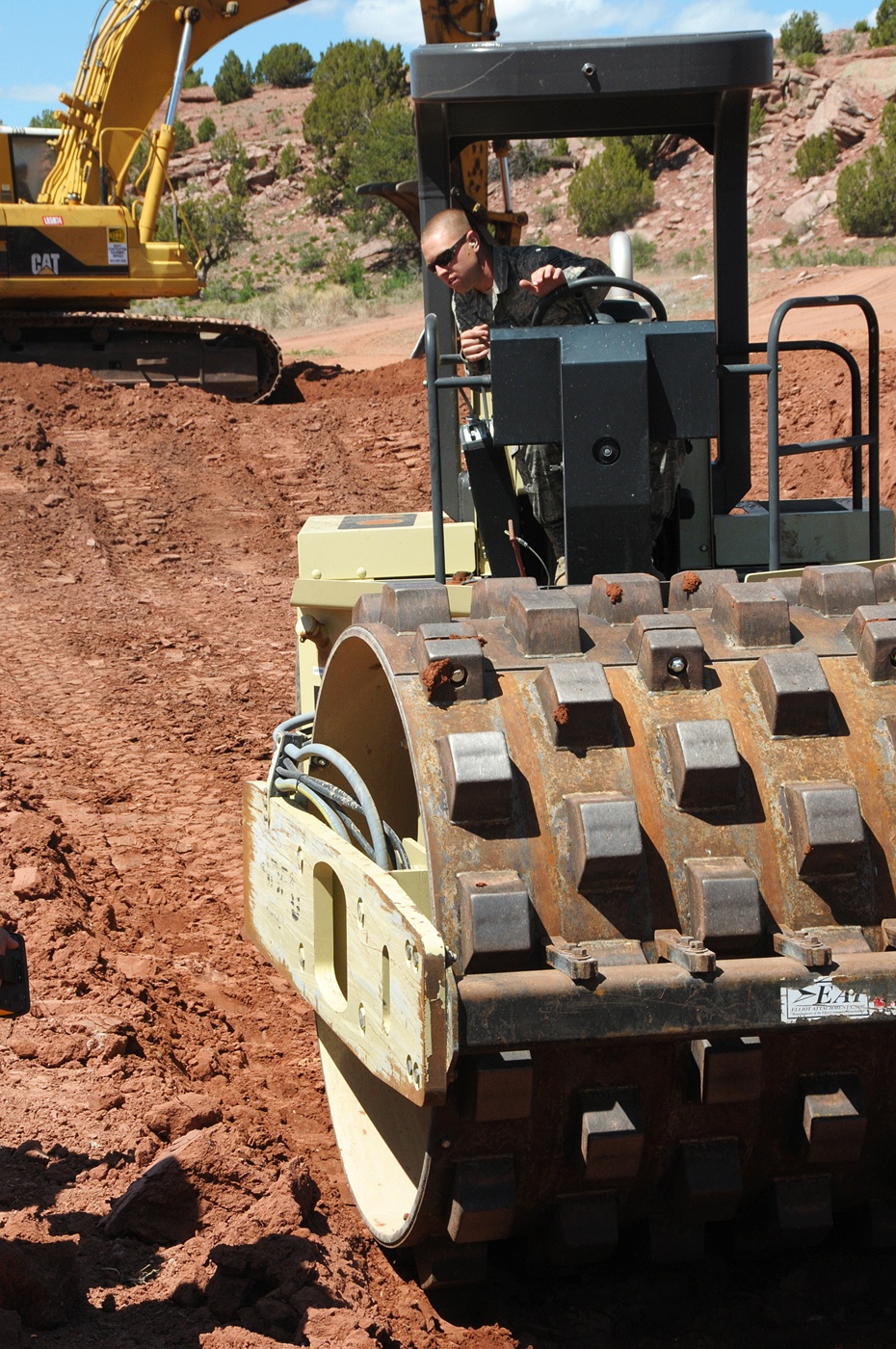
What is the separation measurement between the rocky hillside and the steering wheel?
27.3m

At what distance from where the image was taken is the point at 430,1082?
2.18 m

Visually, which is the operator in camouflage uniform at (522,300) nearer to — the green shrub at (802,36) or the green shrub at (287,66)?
the green shrub at (802,36)

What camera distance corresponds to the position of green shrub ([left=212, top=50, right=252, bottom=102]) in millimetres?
67750

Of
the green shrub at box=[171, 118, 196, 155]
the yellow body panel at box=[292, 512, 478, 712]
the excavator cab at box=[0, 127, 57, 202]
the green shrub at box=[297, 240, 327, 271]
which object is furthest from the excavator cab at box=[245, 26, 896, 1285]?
the green shrub at box=[171, 118, 196, 155]

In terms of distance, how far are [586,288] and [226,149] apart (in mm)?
59875

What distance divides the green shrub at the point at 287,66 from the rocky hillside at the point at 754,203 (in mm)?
16790

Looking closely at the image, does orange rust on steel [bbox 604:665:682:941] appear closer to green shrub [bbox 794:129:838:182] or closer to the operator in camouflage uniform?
the operator in camouflage uniform

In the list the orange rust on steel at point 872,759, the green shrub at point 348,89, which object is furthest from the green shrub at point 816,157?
the orange rust on steel at point 872,759

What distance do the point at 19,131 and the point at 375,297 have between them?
2130 centimetres

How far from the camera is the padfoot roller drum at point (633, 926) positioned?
7.36ft

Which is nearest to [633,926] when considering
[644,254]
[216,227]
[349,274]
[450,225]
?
[450,225]

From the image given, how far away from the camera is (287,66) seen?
68.6 meters

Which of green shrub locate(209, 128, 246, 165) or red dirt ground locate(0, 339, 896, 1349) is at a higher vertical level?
green shrub locate(209, 128, 246, 165)

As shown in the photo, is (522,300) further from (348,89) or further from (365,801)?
(348,89)
